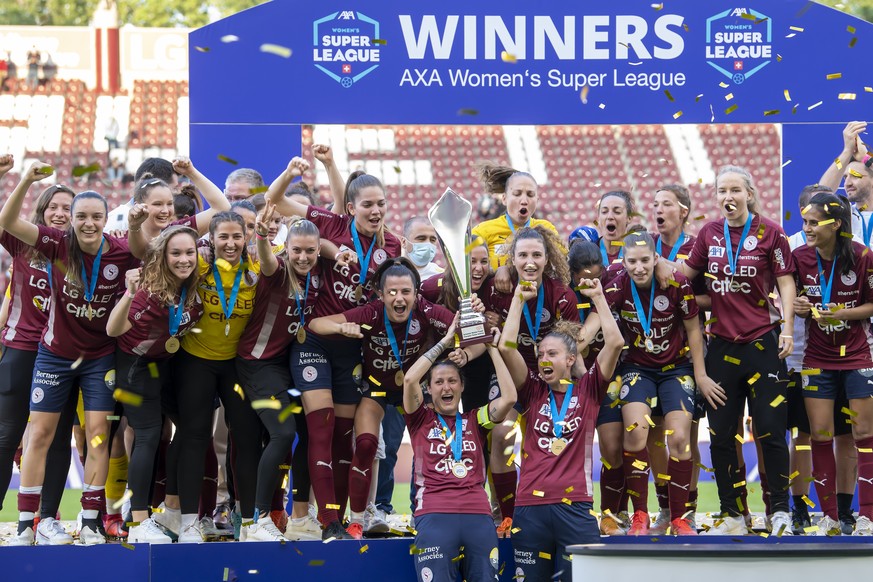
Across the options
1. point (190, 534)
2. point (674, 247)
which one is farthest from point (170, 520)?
point (674, 247)

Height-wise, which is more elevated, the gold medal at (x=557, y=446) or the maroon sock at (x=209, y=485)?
the gold medal at (x=557, y=446)

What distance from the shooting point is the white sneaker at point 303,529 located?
21.2 feet

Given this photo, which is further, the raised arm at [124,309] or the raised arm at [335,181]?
the raised arm at [335,181]

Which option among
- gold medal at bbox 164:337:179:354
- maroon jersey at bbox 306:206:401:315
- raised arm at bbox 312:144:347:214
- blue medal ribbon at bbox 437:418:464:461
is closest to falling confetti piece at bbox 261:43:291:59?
raised arm at bbox 312:144:347:214

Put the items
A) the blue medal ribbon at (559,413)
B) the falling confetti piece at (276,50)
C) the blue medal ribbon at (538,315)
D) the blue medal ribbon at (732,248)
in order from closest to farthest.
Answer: the blue medal ribbon at (559,413) < the blue medal ribbon at (538,315) < the blue medal ribbon at (732,248) < the falling confetti piece at (276,50)

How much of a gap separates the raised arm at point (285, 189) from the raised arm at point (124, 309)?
79 centimetres

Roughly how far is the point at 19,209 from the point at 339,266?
168 centimetres

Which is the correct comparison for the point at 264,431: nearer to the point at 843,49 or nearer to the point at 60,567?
the point at 60,567

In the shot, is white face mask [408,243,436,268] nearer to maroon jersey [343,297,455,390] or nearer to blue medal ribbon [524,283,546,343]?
maroon jersey [343,297,455,390]

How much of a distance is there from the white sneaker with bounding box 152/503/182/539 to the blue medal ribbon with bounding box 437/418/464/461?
1.49m

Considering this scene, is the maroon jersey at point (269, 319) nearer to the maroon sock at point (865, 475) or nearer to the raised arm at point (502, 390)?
the raised arm at point (502, 390)

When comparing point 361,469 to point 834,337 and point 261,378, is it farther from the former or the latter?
point 834,337

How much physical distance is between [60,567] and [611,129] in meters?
14.5

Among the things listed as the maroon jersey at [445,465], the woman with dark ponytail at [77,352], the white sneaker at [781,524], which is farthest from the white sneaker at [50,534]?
the white sneaker at [781,524]
